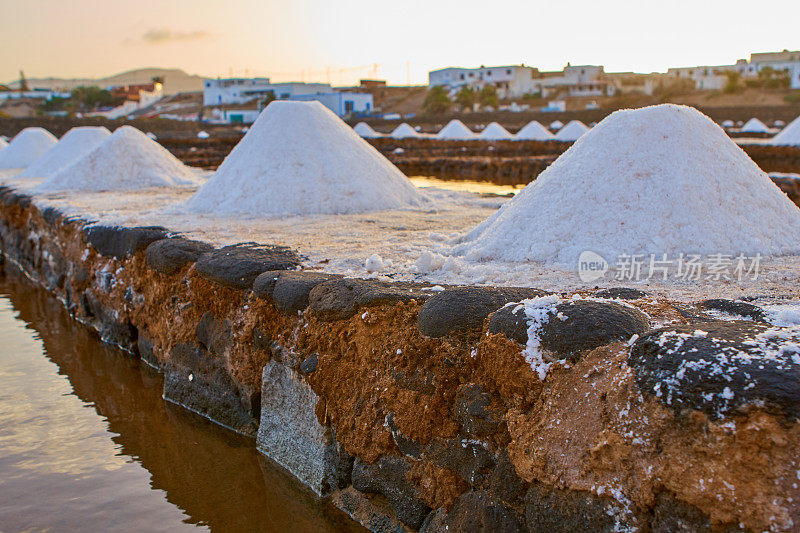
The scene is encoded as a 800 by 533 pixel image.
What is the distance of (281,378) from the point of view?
12.2ft

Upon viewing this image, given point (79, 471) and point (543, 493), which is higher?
point (543, 493)

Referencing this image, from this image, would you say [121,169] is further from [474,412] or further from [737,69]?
[737,69]

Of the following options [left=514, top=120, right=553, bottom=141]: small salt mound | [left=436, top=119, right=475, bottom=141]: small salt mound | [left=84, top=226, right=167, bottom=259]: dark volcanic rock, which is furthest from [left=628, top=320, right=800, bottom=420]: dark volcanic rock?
[left=436, top=119, right=475, bottom=141]: small salt mound

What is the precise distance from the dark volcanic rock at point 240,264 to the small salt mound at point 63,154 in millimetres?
9342

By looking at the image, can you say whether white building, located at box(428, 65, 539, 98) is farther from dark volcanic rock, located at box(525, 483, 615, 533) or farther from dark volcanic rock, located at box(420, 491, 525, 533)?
dark volcanic rock, located at box(525, 483, 615, 533)

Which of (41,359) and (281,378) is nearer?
(281,378)

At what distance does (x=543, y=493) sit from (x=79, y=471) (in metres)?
2.54

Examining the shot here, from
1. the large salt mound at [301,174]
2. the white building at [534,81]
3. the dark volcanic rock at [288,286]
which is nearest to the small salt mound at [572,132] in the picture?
the large salt mound at [301,174]

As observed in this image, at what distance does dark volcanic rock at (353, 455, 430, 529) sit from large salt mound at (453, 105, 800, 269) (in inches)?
65.5

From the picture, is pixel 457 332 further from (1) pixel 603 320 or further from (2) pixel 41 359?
(2) pixel 41 359

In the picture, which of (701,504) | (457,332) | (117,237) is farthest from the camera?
(117,237)

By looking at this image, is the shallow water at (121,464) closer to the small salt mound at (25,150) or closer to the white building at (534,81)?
the small salt mound at (25,150)

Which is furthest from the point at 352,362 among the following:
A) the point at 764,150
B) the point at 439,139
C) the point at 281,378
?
the point at 439,139

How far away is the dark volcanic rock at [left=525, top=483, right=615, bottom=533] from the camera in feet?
6.80
